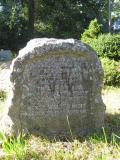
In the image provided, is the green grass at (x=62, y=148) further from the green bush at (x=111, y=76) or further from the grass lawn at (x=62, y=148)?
the green bush at (x=111, y=76)

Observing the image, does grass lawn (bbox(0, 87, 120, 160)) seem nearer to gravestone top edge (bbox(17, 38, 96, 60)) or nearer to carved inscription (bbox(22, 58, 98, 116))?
carved inscription (bbox(22, 58, 98, 116))

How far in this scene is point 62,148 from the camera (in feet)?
18.2

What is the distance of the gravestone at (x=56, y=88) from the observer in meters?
5.96

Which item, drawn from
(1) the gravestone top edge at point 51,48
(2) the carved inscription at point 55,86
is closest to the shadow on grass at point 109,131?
(2) the carved inscription at point 55,86

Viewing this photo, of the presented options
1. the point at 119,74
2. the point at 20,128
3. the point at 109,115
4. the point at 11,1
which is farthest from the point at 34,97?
the point at 11,1

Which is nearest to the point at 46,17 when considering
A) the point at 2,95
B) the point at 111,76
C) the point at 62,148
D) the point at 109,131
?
the point at 111,76

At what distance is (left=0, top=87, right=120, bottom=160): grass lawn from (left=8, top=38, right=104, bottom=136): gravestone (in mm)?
236

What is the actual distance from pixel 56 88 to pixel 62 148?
92 cm

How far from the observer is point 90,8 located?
1067 inches

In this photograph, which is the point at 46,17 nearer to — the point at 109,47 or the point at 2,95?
the point at 109,47

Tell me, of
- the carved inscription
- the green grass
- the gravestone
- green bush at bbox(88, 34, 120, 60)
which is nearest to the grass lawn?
the green grass

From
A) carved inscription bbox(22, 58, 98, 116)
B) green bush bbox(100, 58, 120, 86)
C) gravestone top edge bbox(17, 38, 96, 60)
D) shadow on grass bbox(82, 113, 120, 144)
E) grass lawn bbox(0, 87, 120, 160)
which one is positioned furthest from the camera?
green bush bbox(100, 58, 120, 86)

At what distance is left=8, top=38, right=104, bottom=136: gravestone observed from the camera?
596 centimetres

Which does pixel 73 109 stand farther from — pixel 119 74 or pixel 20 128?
pixel 119 74
